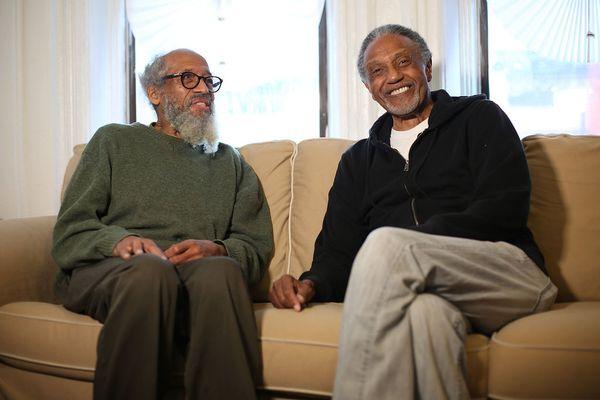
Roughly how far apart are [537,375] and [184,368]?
0.90 meters

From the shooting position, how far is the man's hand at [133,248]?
1707 mm

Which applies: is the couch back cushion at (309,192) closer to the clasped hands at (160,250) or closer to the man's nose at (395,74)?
the man's nose at (395,74)

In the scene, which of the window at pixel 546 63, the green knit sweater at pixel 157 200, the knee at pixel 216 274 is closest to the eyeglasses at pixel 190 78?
the green knit sweater at pixel 157 200

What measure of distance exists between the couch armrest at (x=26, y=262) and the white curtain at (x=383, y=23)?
4.73ft

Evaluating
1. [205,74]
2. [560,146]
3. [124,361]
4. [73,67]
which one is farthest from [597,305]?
[73,67]

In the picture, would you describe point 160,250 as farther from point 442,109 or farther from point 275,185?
point 442,109

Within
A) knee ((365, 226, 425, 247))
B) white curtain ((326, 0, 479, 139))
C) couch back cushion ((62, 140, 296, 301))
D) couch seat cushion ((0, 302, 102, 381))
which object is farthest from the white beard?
knee ((365, 226, 425, 247))

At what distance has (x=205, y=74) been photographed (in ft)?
7.25

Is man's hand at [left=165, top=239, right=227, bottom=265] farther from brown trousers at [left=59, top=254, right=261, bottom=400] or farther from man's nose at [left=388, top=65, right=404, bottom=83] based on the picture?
man's nose at [left=388, top=65, right=404, bottom=83]

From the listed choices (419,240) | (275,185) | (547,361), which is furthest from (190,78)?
(547,361)

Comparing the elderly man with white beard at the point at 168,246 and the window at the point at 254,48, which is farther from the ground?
the window at the point at 254,48

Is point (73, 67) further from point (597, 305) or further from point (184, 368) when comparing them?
point (597, 305)

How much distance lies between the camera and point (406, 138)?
2.02m

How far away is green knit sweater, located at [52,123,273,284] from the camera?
1.88m
